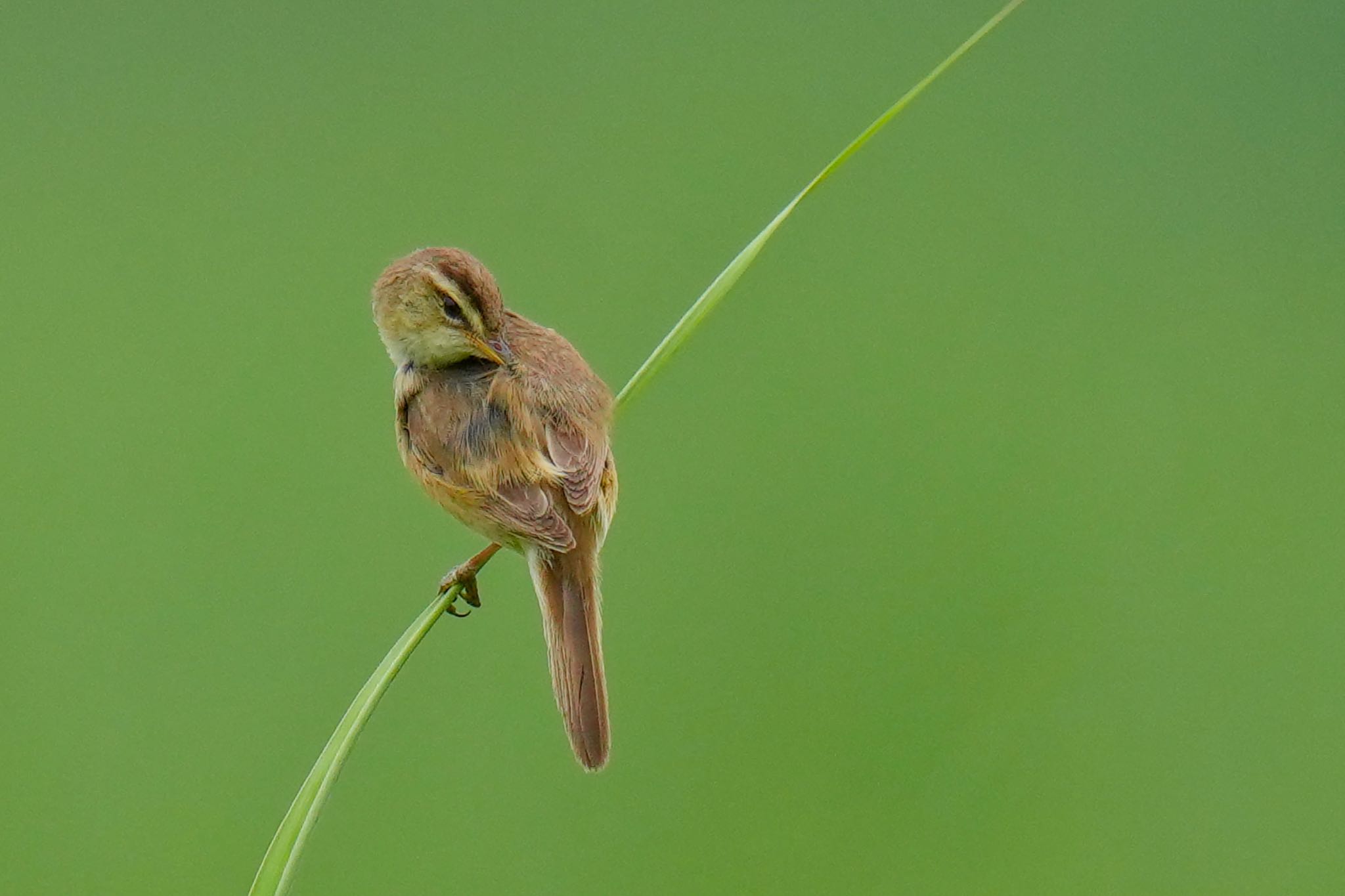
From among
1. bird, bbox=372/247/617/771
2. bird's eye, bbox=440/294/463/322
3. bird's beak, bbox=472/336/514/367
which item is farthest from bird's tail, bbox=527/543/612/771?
bird's eye, bbox=440/294/463/322

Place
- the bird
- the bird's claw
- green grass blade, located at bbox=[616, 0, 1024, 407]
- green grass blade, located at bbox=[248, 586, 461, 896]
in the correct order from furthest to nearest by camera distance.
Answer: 1. the bird's claw
2. the bird
3. green grass blade, located at bbox=[616, 0, 1024, 407]
4. green grass blade, located at bbox=[248, 586, 461, 896]

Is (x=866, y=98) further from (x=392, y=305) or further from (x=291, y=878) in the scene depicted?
(x=291, y=878)

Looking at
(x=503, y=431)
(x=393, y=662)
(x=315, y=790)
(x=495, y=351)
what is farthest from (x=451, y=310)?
(x=315, y=790)

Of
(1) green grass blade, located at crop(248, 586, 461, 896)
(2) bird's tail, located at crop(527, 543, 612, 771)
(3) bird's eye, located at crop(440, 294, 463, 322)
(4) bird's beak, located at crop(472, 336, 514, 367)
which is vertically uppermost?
(3) bird's eye, located at crop(440, 294, 463, 322)

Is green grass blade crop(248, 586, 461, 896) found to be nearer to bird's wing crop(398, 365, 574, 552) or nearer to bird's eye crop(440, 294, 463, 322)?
bird's wing crop(398, 365, 574, 552)

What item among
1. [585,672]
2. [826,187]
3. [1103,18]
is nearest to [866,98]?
[826,187]

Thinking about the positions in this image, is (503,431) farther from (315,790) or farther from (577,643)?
(315,790)

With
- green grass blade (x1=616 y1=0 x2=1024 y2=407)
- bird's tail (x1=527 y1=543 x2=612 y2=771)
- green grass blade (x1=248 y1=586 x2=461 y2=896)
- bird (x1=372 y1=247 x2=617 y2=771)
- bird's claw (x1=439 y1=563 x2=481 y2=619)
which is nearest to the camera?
green grass blade (x1=248 y1=586 x2=461 y2=896)

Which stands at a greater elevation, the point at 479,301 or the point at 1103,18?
the point at 1103,18

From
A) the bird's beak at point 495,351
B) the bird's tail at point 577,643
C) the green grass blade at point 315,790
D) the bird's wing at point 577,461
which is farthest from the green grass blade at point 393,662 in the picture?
the bird's beak at point 495,351
